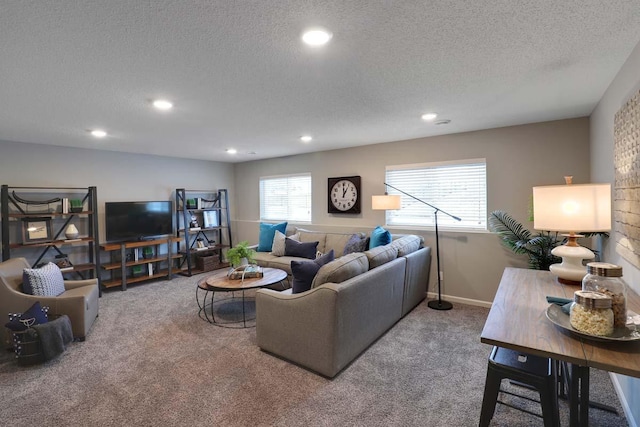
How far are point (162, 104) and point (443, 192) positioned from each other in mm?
3579

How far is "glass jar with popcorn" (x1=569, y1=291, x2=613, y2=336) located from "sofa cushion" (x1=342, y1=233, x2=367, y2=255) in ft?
10.4

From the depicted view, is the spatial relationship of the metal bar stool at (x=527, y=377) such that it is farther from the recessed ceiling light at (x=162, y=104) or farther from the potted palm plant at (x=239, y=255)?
the recessed ceiling light at (x=162, y=104)

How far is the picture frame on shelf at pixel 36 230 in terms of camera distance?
14.3 feet

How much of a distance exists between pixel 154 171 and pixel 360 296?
194 inches

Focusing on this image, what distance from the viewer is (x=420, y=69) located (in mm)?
2193

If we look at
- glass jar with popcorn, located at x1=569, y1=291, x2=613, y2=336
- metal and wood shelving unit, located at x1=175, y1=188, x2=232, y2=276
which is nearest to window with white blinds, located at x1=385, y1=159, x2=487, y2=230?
glass jar with popcorn, located at x1=569, y1=291, x2=613, y2=336

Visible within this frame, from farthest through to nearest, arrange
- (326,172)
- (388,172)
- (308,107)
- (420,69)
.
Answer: (326,172)
(388,172)
(308,107)
(420,69)

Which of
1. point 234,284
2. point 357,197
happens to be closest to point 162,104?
point 234,284

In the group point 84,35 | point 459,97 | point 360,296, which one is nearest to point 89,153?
point 84,35

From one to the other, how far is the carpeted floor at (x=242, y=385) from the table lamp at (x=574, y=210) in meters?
1.06

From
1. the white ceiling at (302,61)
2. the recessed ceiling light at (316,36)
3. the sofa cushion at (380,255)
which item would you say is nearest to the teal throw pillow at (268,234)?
the white ceiling at (302,61)

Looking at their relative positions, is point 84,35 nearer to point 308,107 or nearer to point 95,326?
point 308,107

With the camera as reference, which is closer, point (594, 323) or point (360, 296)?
point (594, 323)

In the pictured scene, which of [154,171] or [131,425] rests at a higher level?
[154,171]
